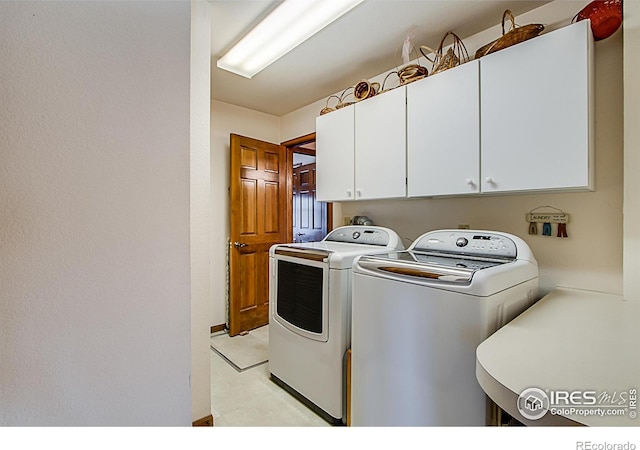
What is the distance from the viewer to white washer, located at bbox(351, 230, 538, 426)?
1.16m

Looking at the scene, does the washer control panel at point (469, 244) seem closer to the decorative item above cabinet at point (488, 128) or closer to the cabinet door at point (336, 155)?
the decorative item above cabinet at point (488, 128)

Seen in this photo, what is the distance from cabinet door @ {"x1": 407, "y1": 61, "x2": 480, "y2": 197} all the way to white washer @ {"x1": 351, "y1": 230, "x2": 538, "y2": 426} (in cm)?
39

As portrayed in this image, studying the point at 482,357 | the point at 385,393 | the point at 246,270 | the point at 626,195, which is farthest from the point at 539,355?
the point at 246,270

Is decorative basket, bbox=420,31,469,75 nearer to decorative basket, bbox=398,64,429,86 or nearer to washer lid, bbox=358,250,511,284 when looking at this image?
decorative basket, bbox=398,64,429,86

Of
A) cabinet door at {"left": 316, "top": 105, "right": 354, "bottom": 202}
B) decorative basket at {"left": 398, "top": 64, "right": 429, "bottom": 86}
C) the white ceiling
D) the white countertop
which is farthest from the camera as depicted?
cabinet door at {"left": 316, "top": 105, "right": 354, "bottom": 202}

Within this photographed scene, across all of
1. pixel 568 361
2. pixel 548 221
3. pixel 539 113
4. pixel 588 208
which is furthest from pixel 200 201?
pixel 588 208

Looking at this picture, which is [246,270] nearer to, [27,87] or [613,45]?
[27,87]

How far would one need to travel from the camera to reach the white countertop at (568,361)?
0.64m

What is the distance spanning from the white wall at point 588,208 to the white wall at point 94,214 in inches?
64.3

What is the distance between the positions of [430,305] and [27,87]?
134 cm

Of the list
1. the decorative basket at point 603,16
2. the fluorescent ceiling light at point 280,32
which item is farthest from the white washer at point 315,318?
the decorative basket at point 603,16

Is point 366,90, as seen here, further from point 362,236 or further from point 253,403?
point 253,403

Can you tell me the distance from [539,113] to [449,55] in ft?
2.17

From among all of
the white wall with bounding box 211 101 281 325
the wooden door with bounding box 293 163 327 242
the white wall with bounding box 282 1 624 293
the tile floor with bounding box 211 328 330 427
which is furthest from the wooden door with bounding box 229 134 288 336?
the white wall with bounding box 282 1 624 293
